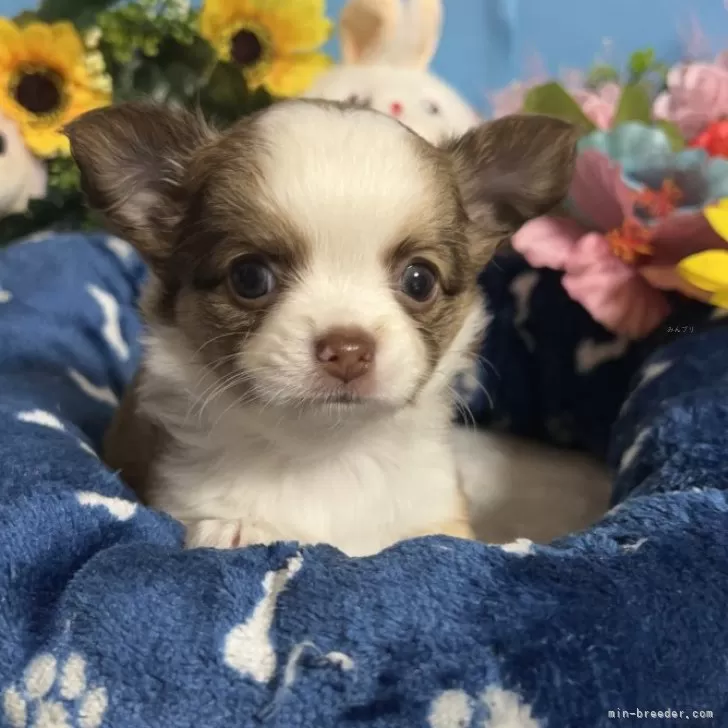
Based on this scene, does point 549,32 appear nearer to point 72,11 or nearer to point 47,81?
point 72,11

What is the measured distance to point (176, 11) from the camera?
10.3 feet

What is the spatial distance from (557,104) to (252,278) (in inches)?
51.8

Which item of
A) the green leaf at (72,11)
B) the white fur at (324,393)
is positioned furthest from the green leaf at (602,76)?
the green leaf at (72,11)

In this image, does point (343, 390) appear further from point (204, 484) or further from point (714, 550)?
point (714, 550)

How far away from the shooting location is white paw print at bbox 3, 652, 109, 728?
1.14 m

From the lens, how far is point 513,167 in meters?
1.91

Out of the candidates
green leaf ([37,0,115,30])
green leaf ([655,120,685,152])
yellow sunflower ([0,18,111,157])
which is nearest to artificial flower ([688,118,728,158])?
green leaf ([655,120,685,152])

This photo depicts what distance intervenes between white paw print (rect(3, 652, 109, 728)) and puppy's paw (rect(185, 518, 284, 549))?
0.43 m

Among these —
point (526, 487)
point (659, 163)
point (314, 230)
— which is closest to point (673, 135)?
point (659, 163)

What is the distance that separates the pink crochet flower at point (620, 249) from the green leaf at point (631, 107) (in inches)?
13.6

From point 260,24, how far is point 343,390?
2179mm

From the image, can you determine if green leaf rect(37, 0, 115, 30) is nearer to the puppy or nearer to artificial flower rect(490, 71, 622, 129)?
artificial flower rect(490, 71, 622, 129)

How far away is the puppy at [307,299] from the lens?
153 cm

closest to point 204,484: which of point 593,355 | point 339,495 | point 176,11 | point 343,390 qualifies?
point 339,495
